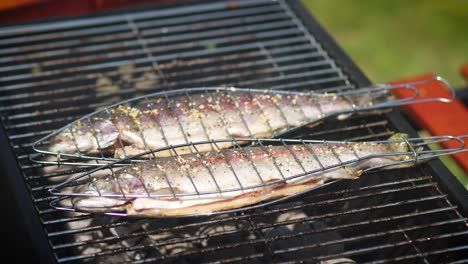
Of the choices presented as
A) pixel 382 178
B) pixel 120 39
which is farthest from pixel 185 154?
pixel 120 39

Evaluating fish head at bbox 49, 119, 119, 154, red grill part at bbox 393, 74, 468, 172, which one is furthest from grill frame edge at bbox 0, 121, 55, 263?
red grill part at bbox 393, 74, 468, 172

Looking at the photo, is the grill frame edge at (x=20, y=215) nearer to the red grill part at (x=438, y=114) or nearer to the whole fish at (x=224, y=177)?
the whole fish at (x=224, y=177)

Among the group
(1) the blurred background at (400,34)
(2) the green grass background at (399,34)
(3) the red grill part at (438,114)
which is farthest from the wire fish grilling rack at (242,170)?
(2) the green grass background at (399,34)

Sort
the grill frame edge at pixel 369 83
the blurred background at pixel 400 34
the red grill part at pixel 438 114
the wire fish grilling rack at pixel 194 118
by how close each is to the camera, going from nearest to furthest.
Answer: the grill frame edge at pixel 369 83 < the wire fish grilling rack at pixel 194 118 < the red grill part at pixel 438 114 < the blurred background at pixel 400 34

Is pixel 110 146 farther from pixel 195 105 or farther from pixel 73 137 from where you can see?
pixel 195 105

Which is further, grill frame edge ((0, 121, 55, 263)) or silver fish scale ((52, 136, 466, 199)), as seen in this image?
silver fish scale ((52, 136, 466, 199))

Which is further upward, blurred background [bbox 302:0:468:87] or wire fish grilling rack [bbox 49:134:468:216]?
blurred background [bbox 302:0:468:87]

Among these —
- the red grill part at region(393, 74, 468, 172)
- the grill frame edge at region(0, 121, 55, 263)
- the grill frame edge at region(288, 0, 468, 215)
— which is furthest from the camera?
the red grill part at region(393, 74, 468, 172)

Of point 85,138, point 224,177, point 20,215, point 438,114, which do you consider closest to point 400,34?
point 438,114

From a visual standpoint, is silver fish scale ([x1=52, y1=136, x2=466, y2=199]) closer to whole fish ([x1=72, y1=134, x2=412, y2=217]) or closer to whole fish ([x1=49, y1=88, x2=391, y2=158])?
whole fish ([x1=72, y1=134, x2=412, y2=217])
